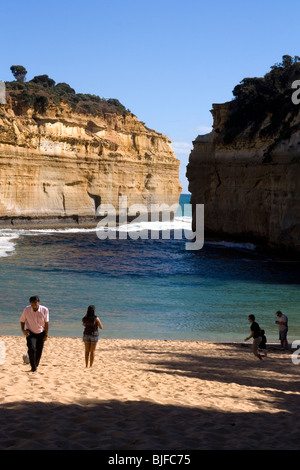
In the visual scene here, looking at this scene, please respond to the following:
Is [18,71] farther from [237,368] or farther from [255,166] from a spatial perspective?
[237,368]

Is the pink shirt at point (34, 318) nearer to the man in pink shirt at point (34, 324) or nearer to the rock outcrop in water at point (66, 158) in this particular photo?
the man in pink shirt at point (34, 324)

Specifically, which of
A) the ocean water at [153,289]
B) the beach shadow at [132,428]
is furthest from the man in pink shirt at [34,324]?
the ocean water at [153,289]

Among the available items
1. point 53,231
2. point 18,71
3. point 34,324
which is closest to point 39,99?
point 53,231

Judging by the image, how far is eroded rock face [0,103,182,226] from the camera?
48906mm

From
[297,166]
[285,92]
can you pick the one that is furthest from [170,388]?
[285,92]

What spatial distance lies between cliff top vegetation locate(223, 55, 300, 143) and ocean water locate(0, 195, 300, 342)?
798 cm

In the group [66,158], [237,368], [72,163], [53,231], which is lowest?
[237,368]

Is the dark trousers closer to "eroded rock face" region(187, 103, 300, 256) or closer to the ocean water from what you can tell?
the ocean water

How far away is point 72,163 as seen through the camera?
54719mm

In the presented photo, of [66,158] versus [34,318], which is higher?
[66,158]

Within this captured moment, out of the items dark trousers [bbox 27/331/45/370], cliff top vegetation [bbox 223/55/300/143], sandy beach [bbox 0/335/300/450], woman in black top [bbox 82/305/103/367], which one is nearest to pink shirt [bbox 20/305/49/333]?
dark trousers [bbox 27/331/45/370]

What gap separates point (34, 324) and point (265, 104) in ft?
105

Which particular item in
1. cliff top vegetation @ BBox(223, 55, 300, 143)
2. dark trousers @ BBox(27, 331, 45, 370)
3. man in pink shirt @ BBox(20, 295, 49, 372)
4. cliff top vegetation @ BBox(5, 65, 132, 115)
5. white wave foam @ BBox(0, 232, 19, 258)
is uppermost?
cliff top vegetation @ BBox(5, 65, 132, 115)

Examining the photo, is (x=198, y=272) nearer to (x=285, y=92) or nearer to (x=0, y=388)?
(x=285, y=92)
